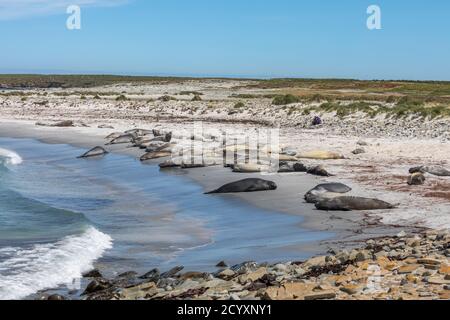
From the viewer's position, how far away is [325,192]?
548 inches

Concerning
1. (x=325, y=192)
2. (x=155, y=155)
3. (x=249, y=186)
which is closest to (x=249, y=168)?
(x=249, y=186)

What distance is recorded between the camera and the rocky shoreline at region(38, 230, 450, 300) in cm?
661

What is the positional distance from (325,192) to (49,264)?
20.3 feet

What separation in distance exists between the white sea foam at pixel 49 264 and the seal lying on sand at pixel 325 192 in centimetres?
434

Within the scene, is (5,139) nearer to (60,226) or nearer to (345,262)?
(60,226)

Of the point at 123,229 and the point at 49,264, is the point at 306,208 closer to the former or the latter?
the point at 123,229

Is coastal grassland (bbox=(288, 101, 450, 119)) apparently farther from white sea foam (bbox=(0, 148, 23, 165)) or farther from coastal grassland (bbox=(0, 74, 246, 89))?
coastal grassland (bbox=(0, 74, 246, 89))

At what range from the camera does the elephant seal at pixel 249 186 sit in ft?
51.0

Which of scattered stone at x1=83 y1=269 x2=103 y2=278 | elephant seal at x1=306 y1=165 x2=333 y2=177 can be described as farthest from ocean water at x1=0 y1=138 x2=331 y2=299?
elephant seal at x1=306 y1=165 x2=333 y2=177

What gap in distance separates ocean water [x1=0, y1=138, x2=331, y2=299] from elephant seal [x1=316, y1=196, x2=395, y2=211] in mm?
834

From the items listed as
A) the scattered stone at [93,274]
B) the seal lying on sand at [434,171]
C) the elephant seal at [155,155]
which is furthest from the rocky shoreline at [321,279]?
the elephant seal at [155,155]

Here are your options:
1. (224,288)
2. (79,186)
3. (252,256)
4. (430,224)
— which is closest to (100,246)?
(252,256)

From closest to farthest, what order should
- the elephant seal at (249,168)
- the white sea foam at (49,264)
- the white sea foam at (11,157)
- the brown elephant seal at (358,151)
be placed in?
1. the white sea foam at (49,264)
2. the elephant seal at (249,168)
3. the brown elephant seal at (358,151)
4. the white sea foam at (11,157)

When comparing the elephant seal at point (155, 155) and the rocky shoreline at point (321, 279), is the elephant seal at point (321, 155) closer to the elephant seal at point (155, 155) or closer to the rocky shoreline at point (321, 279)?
the elephant seal at point (155, 155)
